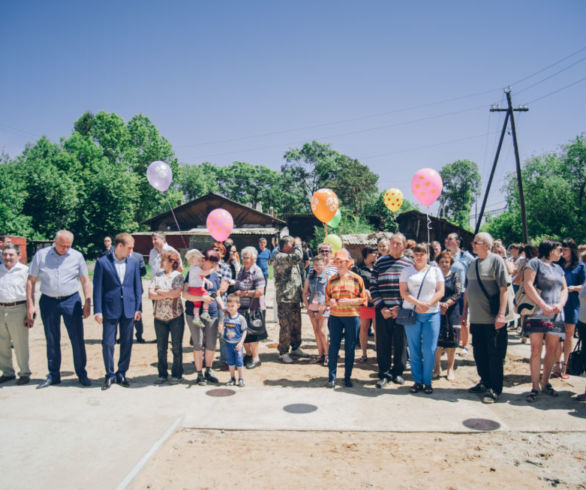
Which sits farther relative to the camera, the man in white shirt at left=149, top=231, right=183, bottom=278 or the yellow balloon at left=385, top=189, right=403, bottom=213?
the yellow balloon at left=385, top=189, right=403, bottom=213

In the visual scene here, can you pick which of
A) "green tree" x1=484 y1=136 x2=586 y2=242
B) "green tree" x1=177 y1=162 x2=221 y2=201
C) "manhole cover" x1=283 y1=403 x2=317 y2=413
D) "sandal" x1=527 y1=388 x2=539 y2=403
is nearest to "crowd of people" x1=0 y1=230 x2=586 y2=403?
"sandal" x1=527 y1=388 x2=539 y2=403

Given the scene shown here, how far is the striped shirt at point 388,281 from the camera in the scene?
5.63 meters

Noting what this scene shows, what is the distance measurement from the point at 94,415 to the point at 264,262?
6657 millimetres

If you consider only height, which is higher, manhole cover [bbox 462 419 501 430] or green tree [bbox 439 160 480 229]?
green tree [bbox 439 160 480 229]

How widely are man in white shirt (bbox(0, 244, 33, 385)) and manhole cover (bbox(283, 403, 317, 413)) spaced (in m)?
3.71

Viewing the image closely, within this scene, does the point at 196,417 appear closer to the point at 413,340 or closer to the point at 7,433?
the point at 7,433

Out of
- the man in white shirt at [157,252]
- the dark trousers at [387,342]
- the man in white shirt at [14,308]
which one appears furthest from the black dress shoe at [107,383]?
the dark trousers at [387,342]

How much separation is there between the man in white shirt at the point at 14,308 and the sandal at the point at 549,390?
6.91m

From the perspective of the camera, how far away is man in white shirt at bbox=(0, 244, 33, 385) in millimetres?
5668

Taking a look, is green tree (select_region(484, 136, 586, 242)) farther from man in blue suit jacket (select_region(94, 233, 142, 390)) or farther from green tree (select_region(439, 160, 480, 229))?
man in blue suit jacket (select_region(94, 233, 142, 390))

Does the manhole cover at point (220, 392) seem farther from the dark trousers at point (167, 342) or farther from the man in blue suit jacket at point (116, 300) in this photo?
the man in blue suit jacket at point (116, 300)

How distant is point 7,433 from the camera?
4.16 meters

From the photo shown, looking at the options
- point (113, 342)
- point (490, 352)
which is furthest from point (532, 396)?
point (113, 342)

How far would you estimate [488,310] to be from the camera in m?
5.17
